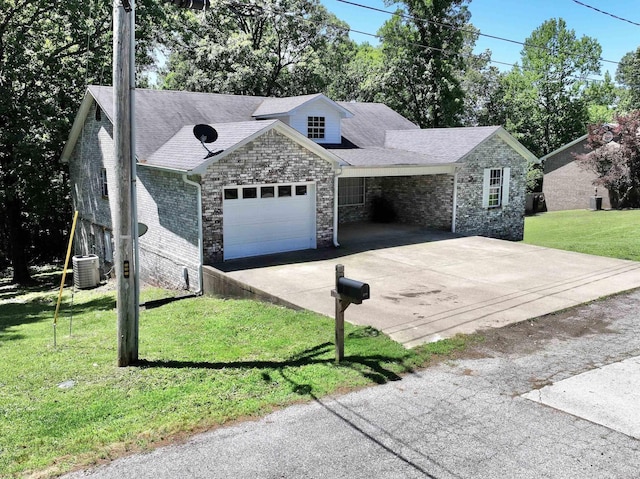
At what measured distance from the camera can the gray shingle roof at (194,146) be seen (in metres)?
13.4

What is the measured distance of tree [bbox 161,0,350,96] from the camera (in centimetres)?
2991

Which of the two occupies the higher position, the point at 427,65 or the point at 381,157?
the point at 427,65

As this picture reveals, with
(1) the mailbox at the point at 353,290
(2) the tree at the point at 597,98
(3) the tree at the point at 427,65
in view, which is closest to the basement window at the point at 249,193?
(1) the mailbox at the point at 353,290

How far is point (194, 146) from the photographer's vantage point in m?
14.5

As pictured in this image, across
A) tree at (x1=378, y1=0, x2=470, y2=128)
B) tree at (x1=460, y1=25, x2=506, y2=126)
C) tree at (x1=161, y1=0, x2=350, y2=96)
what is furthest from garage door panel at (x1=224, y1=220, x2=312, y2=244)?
tree at (x1=460, y1=25, x2=506, y2=126)

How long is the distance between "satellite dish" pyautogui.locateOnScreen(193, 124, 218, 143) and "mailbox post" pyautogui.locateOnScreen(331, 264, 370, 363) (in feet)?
26.0

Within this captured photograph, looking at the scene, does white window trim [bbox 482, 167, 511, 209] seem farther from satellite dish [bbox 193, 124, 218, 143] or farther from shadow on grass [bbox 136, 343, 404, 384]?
shadow on grass [bbox 136, 343, 404, 384]

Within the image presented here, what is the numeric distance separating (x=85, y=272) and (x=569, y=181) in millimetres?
30743

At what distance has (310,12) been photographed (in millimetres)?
33906

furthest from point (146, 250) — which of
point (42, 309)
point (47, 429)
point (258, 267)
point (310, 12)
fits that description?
point (310, 12)

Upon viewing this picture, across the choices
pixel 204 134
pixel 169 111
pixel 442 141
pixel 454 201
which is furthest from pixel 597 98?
pixel 204 134

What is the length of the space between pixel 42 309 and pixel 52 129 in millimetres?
9144

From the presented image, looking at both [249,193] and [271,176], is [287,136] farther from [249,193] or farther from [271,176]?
[249,193]

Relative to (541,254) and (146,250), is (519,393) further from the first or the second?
(146,250)
